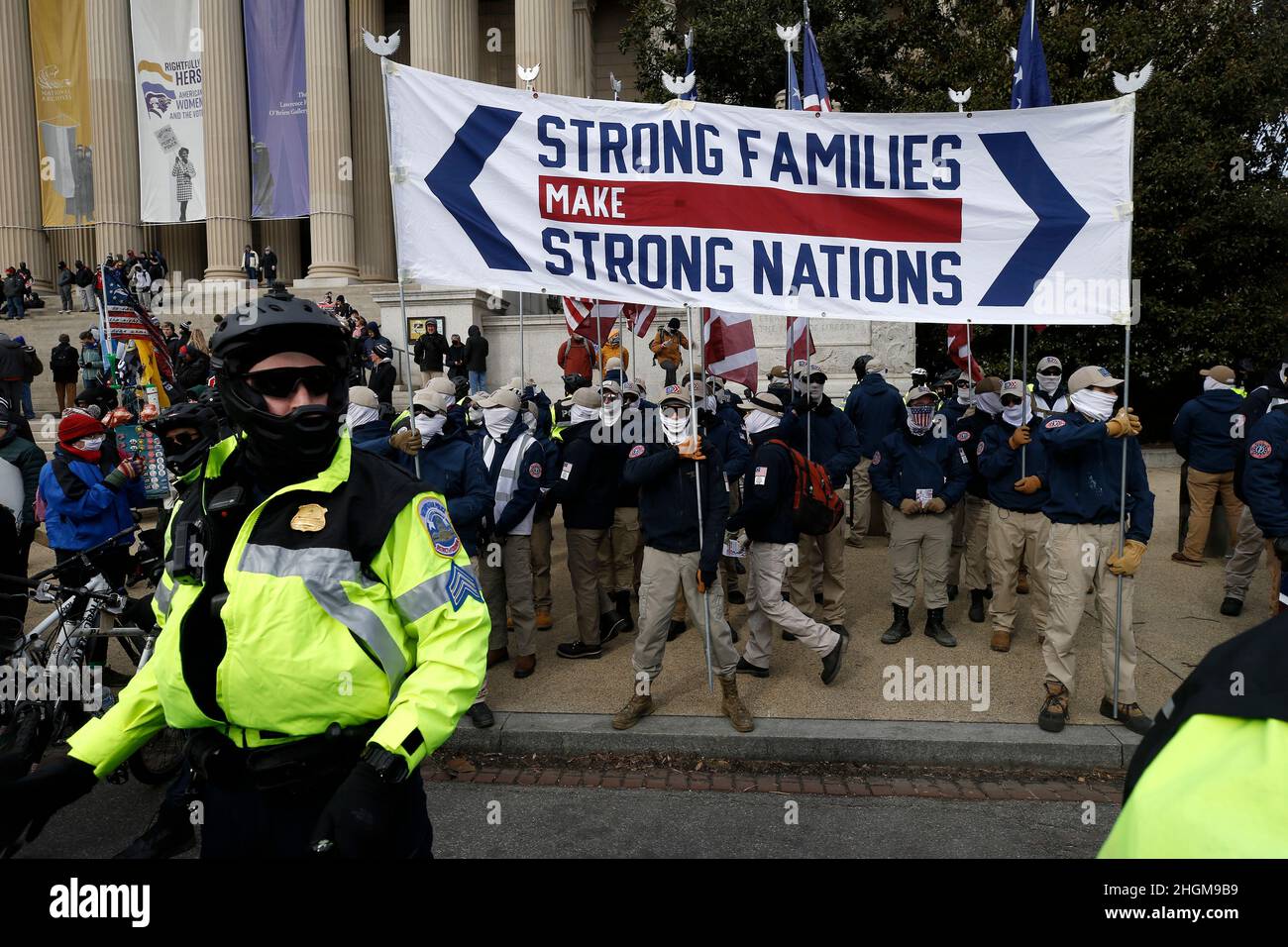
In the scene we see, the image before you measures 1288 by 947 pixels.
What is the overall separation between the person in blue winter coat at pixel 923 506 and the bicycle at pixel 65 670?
17.0ft

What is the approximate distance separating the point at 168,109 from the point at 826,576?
93.2ft

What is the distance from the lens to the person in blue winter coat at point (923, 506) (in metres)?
7.19

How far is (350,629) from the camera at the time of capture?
80.8 inches

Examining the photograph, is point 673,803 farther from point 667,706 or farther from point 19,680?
point 19,680

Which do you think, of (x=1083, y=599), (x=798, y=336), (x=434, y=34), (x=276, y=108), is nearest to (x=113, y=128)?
(x=276, y=108)

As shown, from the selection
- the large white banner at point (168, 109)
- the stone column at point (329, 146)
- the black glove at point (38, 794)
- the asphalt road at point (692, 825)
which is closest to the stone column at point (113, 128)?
the large white banner at point (168, 109)

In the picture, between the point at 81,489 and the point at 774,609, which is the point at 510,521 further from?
the point at 81,489

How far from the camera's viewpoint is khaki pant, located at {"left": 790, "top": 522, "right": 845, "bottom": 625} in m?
7.09

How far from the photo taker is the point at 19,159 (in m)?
28.1

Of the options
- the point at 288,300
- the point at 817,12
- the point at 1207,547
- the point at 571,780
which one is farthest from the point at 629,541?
the point at 817,12

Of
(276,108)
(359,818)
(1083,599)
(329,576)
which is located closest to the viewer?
(359,818)

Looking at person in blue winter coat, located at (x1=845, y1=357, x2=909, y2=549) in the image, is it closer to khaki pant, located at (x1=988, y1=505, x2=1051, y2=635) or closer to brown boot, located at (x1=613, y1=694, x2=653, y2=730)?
khaki pant, located at (x1=988, y1=505, x2=1051, y2=635)

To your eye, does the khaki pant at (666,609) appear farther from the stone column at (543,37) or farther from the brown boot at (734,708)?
the stone column at (543,37)
